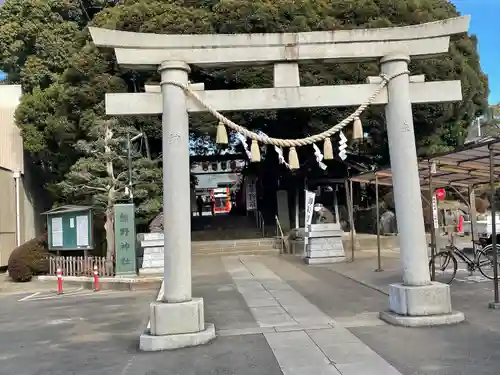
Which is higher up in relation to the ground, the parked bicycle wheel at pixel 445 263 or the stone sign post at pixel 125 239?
the stone sign post at pixel 125 239

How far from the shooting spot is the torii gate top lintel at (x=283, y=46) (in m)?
7.33

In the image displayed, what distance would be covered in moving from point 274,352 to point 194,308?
1.30 meters

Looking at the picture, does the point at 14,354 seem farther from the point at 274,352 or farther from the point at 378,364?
the point at 378,364

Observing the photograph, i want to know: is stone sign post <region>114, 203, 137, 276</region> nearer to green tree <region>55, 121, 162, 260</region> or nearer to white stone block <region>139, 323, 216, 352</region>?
green tree <region>55, 121, 162, 260</region>

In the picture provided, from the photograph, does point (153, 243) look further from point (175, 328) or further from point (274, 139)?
point (175, 328)

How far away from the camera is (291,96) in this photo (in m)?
7.52

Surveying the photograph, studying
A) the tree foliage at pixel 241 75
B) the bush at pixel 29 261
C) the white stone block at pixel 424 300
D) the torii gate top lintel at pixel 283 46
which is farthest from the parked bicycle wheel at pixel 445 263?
the bush at pixel 29 261

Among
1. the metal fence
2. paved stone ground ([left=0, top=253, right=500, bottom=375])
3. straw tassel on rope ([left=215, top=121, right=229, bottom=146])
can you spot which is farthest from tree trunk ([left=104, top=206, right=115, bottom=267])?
straw tassel on rope ([left=215, top=121, right=229, bottom=146])

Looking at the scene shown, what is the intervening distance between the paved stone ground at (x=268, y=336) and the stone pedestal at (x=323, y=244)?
4.13 meters

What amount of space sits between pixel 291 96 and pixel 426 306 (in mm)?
3626

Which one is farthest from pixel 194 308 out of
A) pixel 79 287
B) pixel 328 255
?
pixel 328 255

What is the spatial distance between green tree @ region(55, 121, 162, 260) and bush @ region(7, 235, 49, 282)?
2.23 m

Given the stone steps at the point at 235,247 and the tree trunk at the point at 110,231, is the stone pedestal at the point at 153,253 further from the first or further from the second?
the stone steps at the point at 235,247

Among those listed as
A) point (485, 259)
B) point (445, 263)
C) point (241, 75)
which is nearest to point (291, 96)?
point (445, 263)
